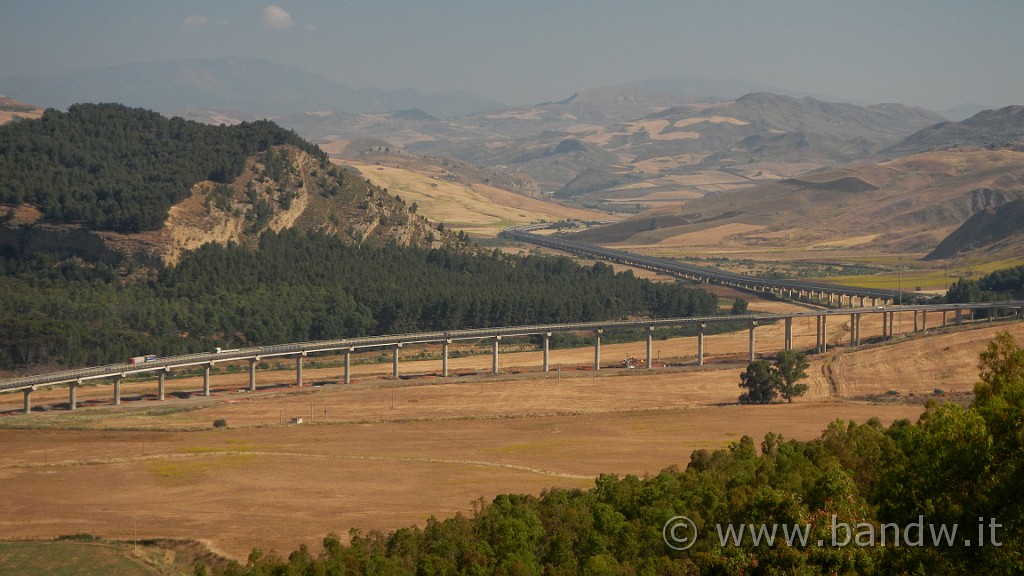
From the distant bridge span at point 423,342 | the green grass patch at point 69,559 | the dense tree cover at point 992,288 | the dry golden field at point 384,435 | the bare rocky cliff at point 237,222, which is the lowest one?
the green grass patch at point 69,559

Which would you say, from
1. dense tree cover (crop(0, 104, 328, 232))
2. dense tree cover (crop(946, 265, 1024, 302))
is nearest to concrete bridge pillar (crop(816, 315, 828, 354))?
dense tree cover (crop(946, 265, 1024, 302))

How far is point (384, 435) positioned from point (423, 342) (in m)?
34.3

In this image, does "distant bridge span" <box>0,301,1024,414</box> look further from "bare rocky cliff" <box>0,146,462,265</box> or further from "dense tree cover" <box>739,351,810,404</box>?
"bare rocky cliff" <box>0,146,462,265</box>

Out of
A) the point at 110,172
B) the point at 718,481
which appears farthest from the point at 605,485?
the point at 110,172

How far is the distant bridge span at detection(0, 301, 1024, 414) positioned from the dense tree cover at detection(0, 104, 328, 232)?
4810 centimetres

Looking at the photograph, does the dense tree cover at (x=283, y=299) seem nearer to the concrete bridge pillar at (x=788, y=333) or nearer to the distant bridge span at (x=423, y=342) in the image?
the distant bridge span at (x=423, y=342)

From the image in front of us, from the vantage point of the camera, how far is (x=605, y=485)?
6016 centimetres

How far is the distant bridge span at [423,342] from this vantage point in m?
105

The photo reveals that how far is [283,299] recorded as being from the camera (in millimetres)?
150625

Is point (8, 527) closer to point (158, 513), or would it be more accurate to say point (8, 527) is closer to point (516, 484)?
point (158, 513)

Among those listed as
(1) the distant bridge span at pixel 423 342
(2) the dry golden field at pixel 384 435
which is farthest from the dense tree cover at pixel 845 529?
(1) the distant bridge span at pixel 423 342

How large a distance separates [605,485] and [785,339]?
3517 inches

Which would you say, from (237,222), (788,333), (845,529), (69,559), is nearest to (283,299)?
(237,222)

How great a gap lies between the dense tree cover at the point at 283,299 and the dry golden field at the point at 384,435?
10369mm
